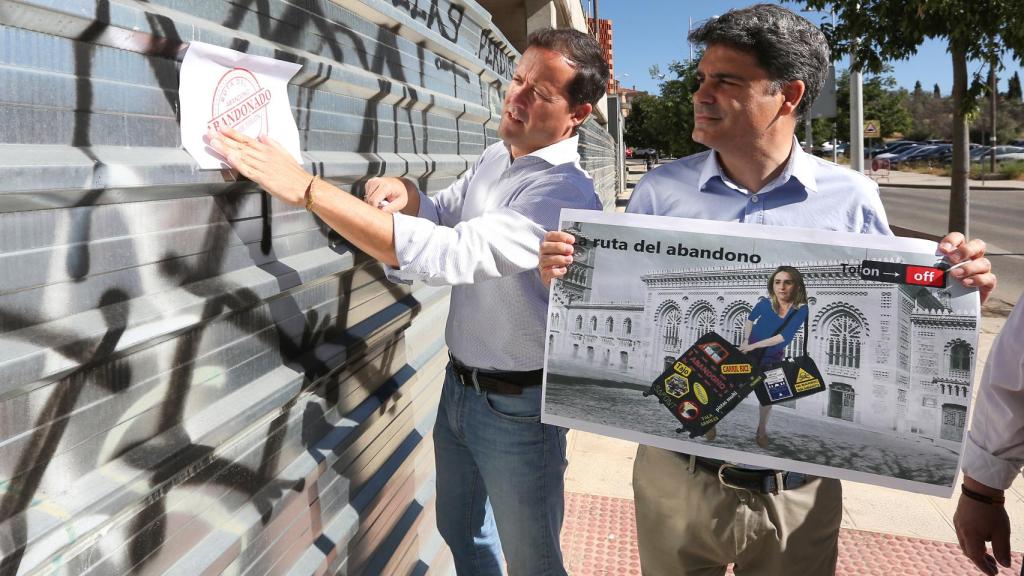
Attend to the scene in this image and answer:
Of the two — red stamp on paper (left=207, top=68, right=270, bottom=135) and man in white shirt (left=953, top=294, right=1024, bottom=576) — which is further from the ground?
red stamp on paper (left=207, top=68, right=270, bottom=135)

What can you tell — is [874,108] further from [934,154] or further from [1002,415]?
[1002,415]

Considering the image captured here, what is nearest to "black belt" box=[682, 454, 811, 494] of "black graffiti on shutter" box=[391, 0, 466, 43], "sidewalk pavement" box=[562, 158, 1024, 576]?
"sidewalk pavement" box=[562, 158, 1024, 576]

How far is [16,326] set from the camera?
1.16 meters

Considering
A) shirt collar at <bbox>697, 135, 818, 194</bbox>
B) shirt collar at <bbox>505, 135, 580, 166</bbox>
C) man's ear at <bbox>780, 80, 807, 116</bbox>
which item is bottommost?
shirt collar at <bbox>697, 135, 818, 194</bbox>

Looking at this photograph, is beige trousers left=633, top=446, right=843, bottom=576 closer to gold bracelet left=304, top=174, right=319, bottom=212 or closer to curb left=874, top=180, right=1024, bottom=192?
gold bracelet left=304, top=174, right=319, bottom=212

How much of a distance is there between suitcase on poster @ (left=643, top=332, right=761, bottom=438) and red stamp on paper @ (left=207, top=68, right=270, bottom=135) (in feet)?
3.59

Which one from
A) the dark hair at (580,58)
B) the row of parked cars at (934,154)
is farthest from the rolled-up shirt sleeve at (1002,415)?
the row of parked cars at (934,154)

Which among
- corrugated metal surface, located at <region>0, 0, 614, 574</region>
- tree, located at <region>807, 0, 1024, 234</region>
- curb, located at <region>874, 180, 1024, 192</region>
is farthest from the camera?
curb, located at <region>874, 180, 1024, 192</region>

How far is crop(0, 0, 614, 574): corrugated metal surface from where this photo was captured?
3.91ft

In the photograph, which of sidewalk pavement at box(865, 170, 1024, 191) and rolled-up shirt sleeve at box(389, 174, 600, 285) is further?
sidewalk pavement at box(865, 170, 1024, 191)

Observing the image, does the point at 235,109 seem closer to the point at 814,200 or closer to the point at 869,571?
the point at 814,200

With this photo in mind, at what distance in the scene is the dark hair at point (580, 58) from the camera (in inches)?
86.3

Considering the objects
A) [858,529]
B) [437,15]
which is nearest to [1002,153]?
[858,529]

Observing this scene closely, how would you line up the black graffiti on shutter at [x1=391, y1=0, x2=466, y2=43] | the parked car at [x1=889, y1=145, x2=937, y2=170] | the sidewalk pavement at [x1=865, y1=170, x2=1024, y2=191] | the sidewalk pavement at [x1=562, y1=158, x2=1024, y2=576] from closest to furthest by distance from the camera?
1. the black graffiti on shutter at [x1=391, y1=0, x2=466, y2=43]
2. the sidewalk pavement at [x1=562, y1=158, x2=1024, y2=576]
3. the sidewalk pavement at [x1=865, y1=170, x2=1024, y2=191]
4. the parked car at [x1=889, y1=145, x2=937, y2=170]
